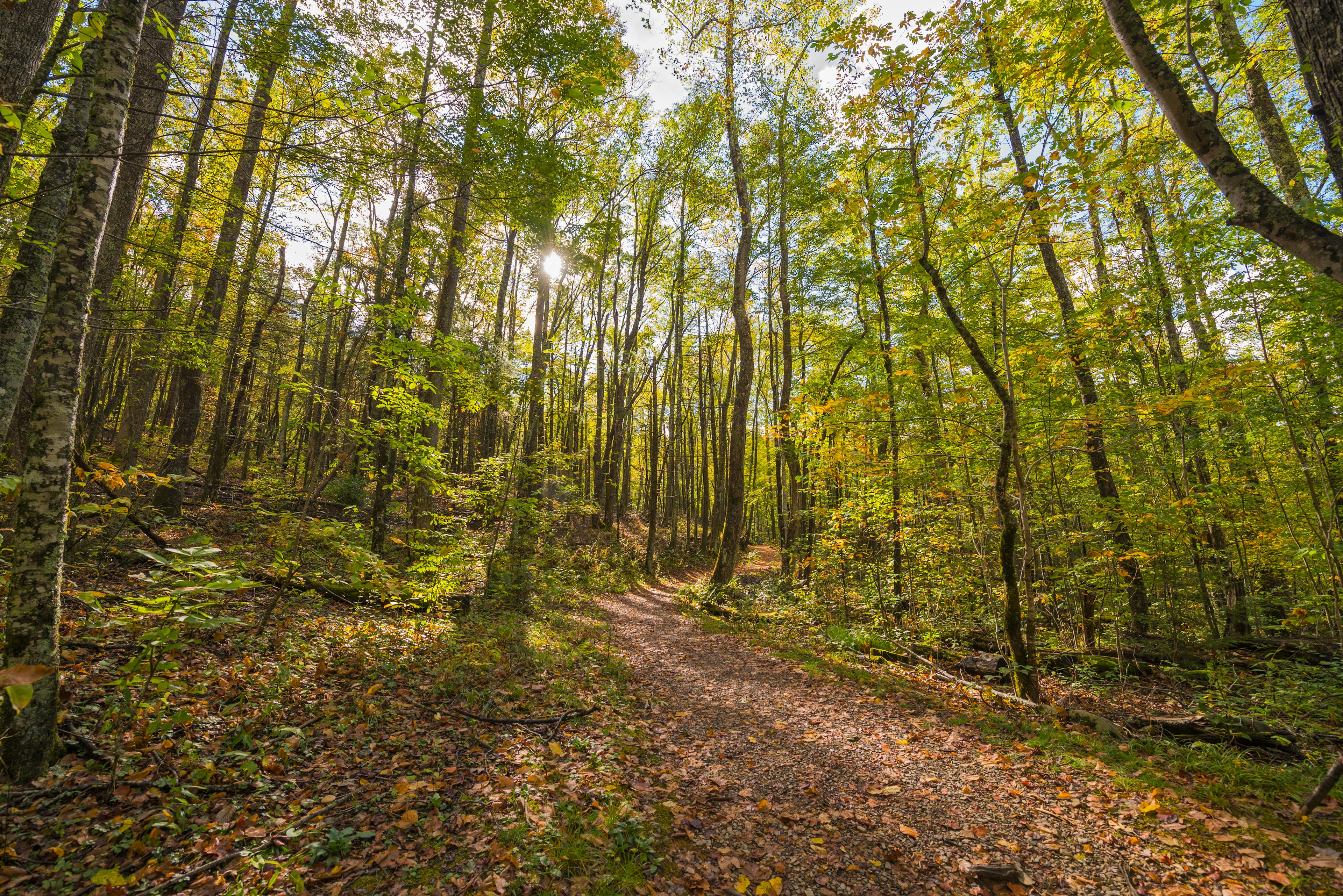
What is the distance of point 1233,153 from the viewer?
11.6 feet

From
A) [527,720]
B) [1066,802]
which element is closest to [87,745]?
[527,720]

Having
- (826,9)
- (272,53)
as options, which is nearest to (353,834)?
(272,53)

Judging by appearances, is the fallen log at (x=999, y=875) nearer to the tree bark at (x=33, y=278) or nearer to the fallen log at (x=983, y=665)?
the fallen log at (x=983, y=665)

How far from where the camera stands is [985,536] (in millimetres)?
8305

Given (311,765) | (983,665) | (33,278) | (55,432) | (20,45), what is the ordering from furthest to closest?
(983,665) < (20,45) < (311,765) < (33,278) < (55,432)

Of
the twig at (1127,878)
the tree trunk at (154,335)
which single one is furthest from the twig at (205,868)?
the tree trunk at (154,335)

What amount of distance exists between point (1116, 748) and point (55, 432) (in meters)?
8.82

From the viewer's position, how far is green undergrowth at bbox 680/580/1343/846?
12.7 ft

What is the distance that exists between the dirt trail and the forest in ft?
0.13

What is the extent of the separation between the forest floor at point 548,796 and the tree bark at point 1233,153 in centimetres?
407

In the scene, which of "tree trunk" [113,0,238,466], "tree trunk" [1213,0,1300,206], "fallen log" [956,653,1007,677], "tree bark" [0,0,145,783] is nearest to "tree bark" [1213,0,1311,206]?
"tree trunk" [1213,0,1300,206]

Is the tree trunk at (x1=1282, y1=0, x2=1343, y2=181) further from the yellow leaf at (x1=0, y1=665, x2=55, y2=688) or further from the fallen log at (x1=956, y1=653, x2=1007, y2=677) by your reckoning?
the yellow leaf at (x1=0, y1=665, x2=55, y2=688)

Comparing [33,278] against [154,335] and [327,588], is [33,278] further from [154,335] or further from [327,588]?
[154,335]

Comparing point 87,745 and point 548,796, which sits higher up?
point 87,745
